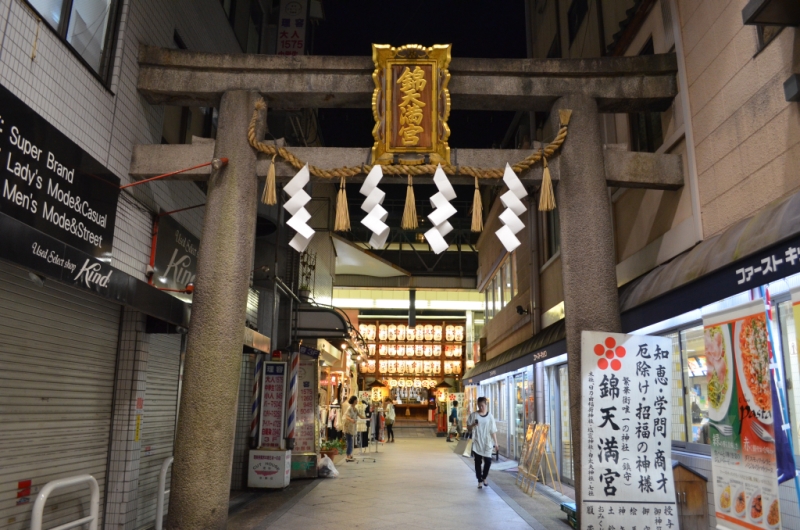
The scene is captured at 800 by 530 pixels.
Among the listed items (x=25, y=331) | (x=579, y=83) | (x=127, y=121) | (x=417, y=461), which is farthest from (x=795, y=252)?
(x=417, y=461)

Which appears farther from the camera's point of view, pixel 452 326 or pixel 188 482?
pixel 452 326

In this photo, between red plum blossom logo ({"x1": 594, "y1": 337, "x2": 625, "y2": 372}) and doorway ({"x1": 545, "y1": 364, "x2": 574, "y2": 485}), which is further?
doorway ({"x1": 545, "y1": 364, "x2": 574, "y2": 485})

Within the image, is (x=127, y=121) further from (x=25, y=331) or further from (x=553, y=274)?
(x=553, y=274)

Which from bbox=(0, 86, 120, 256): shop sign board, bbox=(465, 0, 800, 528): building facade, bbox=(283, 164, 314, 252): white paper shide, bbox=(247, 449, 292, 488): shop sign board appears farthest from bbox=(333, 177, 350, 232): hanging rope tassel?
bbox=(247, 449, 292, 488): shop sign board

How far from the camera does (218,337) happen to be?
686cm

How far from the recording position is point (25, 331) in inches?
211

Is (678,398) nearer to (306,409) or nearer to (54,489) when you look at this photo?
(54,489)

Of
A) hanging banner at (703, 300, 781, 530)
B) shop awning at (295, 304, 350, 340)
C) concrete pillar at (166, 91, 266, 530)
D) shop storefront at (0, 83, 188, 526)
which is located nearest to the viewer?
hanging banner at (703, 300, 781, 530)

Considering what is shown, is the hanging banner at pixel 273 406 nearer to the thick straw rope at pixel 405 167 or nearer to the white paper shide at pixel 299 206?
the white paper shide at pixel 299 206

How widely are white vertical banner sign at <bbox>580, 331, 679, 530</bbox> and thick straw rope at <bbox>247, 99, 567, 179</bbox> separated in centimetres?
259

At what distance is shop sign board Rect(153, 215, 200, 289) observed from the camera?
7.95m

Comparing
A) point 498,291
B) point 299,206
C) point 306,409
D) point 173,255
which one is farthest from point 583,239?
point 498,291

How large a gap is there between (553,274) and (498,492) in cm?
481

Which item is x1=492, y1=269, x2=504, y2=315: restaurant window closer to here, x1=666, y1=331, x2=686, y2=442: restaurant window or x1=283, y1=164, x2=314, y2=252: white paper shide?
x1=666, y1=331, x2=686, y2=442: restaurant window
